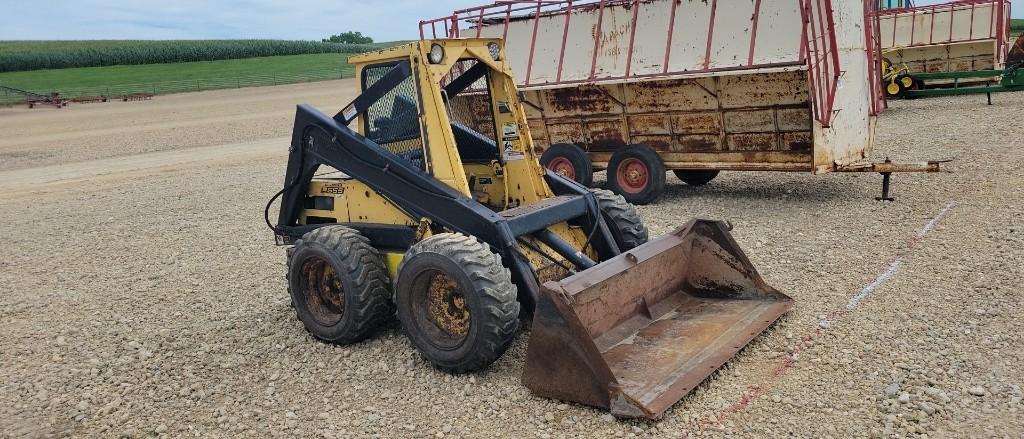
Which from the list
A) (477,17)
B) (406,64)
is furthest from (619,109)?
(406,64)

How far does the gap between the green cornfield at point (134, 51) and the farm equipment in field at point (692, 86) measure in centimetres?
5683

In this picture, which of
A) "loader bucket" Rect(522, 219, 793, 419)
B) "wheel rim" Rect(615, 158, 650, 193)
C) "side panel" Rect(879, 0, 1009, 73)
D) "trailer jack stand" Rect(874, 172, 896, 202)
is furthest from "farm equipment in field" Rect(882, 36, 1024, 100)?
"loader bucket" Rect(522, 219, 793, 419)

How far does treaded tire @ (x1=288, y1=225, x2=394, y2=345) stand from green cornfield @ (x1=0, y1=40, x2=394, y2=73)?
60.9 meters

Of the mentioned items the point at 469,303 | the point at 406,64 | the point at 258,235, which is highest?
the point at 406,64

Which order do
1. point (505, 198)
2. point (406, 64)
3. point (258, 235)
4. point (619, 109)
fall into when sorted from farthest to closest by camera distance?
1. point (619, 109)
2. point (258, 235)
3. point (505, 198)
4. point (406, 64)

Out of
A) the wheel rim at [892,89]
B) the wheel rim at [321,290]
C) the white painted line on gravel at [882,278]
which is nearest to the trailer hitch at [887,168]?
the white painted line on gravel at [882,278]

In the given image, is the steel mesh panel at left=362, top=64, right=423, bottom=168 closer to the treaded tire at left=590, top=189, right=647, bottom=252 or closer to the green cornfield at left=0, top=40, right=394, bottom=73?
the treaded tire at left=590, top=189, right=647, bottom=252

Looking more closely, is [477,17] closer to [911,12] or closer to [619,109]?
[619,109]

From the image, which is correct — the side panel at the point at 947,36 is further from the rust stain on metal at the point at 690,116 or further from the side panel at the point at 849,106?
the rust stain on metal at the point at 690,116

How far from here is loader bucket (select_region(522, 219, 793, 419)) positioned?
4.40m

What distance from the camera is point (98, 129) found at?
27.5m

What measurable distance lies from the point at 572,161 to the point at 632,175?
951 millimetres

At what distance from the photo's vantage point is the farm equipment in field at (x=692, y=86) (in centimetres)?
966

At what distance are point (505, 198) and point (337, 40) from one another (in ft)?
299
